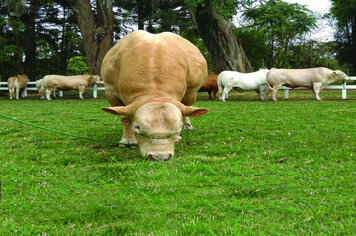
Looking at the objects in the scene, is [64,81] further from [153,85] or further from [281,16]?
[153,85]

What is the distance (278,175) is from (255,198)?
668 mm

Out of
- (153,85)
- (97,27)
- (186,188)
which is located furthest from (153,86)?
(97,27)

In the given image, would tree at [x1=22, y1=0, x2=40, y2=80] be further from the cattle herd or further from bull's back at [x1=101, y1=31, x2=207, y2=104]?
bull's back at [x1=101, y1=31, x2=207, y2=104]

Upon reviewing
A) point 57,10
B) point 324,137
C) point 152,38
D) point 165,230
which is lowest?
point 165,230

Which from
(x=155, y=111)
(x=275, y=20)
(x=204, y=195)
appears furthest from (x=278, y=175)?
(x=275, y=20)

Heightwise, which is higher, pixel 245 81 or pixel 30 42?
pixel 30 42

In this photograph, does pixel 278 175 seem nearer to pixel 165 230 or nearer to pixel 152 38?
pixel 165 230

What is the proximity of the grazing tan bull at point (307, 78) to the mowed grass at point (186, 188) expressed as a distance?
9969 mm

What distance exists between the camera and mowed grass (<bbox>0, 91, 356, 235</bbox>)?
210cm

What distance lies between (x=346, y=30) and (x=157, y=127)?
137ft

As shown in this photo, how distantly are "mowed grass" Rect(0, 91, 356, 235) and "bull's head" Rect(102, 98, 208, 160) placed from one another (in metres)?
0.14

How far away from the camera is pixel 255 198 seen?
2.55 metres

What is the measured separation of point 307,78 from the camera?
47.1 feet

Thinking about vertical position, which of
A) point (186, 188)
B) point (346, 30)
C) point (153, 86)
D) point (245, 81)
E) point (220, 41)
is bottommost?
point (186, 188)
